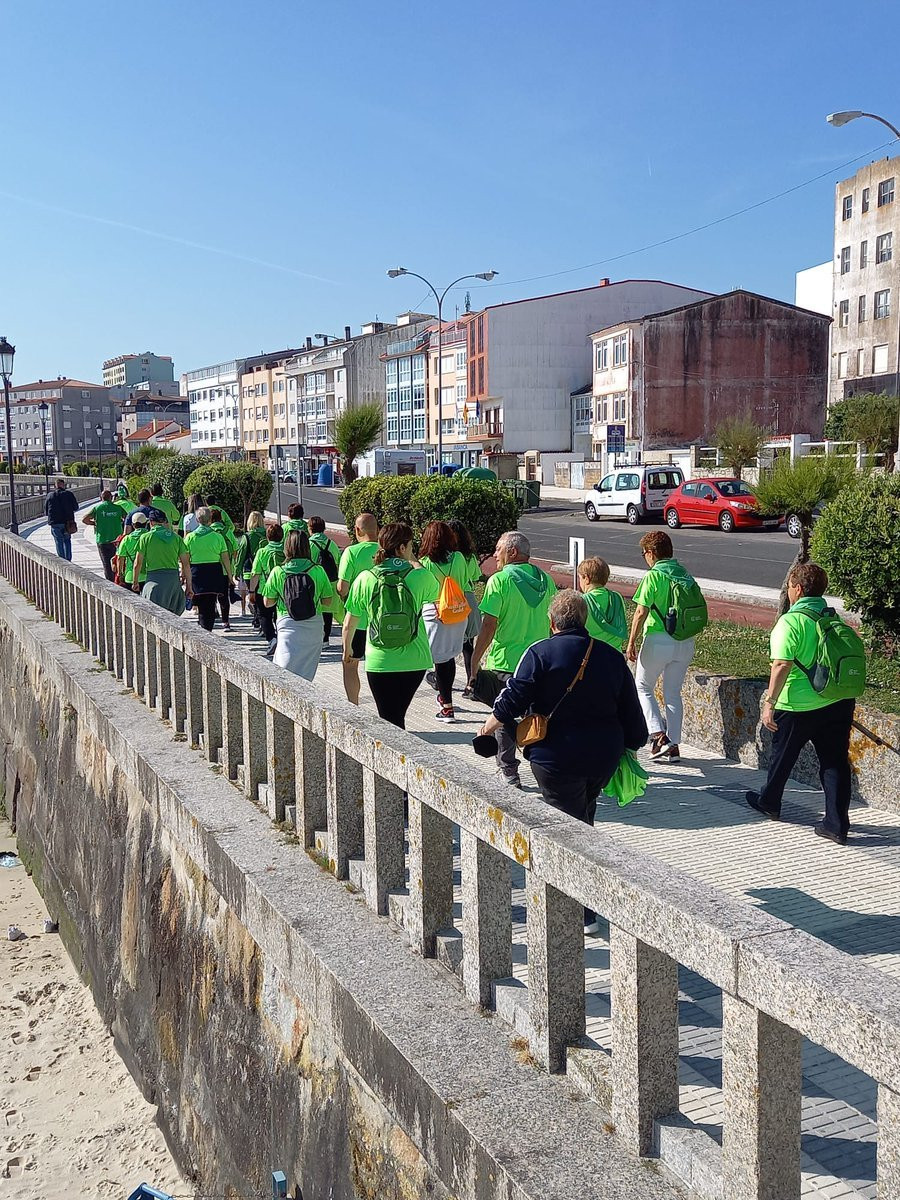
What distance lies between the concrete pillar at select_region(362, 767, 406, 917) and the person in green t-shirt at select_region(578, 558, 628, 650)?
3.21 metres

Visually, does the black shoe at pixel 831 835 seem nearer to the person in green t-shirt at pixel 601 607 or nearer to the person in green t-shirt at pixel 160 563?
the person in green t-shirt at pixel 601 607

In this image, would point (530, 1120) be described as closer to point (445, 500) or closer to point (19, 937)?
point (19, 937)

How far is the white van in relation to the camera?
3634 centimetres

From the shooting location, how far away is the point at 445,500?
16.7 m

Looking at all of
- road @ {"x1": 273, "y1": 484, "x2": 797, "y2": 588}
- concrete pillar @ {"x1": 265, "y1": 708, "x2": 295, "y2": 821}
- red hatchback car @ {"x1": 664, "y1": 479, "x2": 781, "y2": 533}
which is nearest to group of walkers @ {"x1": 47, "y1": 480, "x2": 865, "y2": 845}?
concrete pillar @ {"x1": 265, "y1": 708, "x2": 295, "y2": 821}

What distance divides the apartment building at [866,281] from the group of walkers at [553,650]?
166 feet

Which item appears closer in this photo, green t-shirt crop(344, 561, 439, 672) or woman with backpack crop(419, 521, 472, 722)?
green t-shirt crop(344, 561, 439, 672)

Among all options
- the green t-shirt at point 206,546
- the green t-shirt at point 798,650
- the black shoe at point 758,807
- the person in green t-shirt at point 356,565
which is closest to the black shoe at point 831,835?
the black shoe at point 758,807

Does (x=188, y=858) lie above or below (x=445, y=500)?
below

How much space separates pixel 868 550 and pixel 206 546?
7.18m

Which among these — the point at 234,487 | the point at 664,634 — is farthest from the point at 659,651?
the point at 234,487

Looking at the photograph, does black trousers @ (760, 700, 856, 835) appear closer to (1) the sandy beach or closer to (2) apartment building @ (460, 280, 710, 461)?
(1) the sandy beach

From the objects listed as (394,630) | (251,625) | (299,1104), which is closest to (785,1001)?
(299,1104)

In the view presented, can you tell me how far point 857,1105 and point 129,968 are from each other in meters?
4.53
